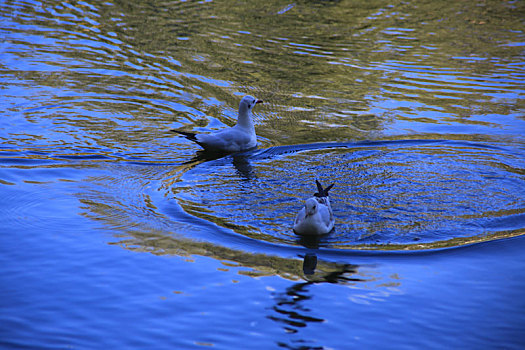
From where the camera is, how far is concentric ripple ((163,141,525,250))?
709cm

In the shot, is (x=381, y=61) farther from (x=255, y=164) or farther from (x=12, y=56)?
(x=12, y=56)

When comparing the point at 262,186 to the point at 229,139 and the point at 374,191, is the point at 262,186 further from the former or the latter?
the point at 229,139

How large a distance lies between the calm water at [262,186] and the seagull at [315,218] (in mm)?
137

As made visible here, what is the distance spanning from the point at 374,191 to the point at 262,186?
1.50 m

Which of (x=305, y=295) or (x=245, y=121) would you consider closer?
(x=305, y=295)

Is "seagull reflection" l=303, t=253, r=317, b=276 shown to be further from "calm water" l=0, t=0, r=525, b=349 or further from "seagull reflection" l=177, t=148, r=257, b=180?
"seagull reflection" l=177, t=148, r=257, b=180

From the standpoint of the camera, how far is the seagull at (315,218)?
272 inches

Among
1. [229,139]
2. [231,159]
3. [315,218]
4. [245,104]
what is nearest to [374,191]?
[315,218]

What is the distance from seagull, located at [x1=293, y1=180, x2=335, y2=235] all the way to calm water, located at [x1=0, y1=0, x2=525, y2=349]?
137mm

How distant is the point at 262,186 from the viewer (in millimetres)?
8398

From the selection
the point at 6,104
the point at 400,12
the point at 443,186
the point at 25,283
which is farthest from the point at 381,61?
the point at 25,283

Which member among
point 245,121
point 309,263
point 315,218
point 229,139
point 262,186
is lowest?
point 309,263

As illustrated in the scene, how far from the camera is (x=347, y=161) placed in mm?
9281

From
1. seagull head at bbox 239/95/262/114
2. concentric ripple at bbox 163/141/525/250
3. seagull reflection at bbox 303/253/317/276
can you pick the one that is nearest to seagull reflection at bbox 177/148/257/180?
concentric ripple at bbox 163/141/525/250
